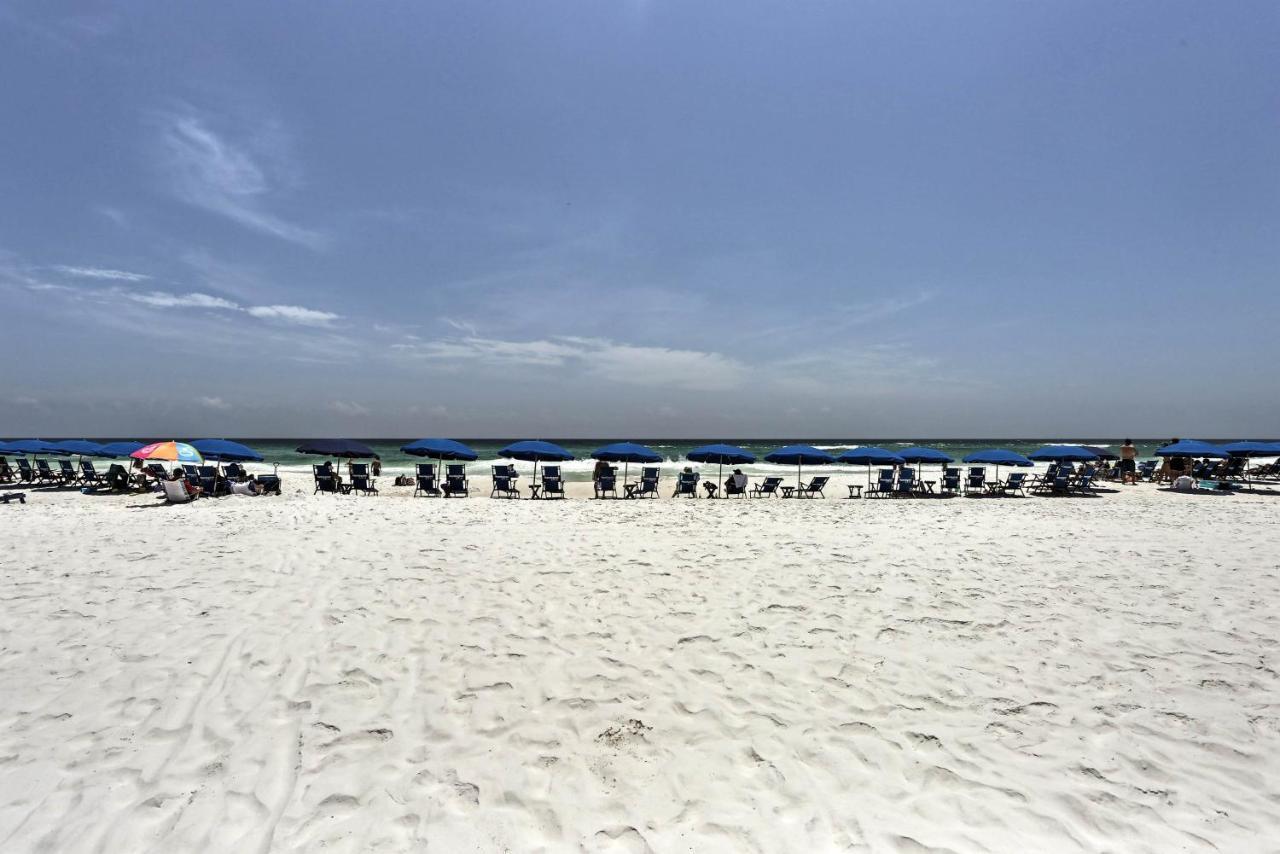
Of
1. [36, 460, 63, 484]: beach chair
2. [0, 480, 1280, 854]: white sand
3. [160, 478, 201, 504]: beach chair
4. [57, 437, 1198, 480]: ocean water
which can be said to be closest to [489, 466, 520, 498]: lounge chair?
[57, 437, 1198, 480]: ocean water

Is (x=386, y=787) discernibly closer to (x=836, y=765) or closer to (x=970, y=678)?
(x=836, y=765)

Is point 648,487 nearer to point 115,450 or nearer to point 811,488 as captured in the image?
point 811,488

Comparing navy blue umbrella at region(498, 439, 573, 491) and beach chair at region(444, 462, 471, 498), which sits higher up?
navy blue umbrella at region(498, 439, 573, 491)

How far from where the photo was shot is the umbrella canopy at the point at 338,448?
1673cm

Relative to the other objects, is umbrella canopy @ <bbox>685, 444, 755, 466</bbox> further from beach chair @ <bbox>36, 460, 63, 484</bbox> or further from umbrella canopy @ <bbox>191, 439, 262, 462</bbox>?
beach chair @ <bbox>36, 460, 63, 484</bbox>

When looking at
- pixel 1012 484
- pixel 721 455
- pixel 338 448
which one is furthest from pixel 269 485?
pixel 1012 484

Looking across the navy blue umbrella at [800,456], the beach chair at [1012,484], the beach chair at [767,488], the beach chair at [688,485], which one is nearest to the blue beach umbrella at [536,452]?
the beach chair at [688,485]

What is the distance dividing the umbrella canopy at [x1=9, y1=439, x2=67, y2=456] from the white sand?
17.8 metres

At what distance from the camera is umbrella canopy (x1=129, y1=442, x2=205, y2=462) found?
13633 millimetres

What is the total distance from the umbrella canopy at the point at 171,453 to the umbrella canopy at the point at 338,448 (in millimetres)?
2695

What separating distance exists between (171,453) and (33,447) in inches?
443

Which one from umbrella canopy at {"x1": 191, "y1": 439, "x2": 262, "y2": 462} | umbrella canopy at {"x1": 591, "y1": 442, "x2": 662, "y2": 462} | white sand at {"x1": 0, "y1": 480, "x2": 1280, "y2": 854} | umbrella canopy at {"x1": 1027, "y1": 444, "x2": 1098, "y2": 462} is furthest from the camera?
umbrella canopy at {"x1": 1027, "y1": 444, "x2": 1098, "y2": 462}

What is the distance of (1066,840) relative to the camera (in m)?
2.49

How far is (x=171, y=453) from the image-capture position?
1373cm
